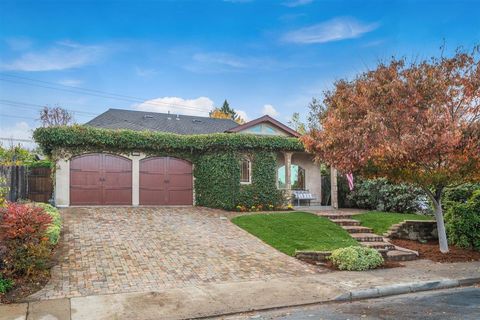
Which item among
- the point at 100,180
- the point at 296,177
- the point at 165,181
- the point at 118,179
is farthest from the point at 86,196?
the point at 296,177

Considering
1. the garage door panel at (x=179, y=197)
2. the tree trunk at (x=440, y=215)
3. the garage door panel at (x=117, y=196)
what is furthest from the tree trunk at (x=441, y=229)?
the garage door panel at (x=117, y=196)

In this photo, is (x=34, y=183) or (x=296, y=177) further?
(x=296, y=177)

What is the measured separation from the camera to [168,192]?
1798 cm

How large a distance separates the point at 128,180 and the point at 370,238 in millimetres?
10607

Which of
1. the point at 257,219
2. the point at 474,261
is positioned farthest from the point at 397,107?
the point at 257,219

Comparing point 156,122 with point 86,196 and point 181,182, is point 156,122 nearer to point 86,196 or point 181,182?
point 181,182

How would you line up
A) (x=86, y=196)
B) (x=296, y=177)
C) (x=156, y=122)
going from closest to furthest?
(x=86, y=196), (x=296, y=177), (x=156, y=122)

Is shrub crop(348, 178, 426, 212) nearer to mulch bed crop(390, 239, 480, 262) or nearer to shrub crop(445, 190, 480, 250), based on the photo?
mulch bed crop(390, 239, 480, 262)

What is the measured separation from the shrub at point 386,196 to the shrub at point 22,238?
1466cm

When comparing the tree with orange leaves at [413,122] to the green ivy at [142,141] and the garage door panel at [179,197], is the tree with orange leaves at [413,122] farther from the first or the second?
the garage door panel at [179,197]

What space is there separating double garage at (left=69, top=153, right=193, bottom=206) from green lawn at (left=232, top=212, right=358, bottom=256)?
4.61 metres

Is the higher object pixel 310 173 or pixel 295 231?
pixel 310 173

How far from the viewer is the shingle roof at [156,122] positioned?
830 inches

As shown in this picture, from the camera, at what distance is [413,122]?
952 cm
